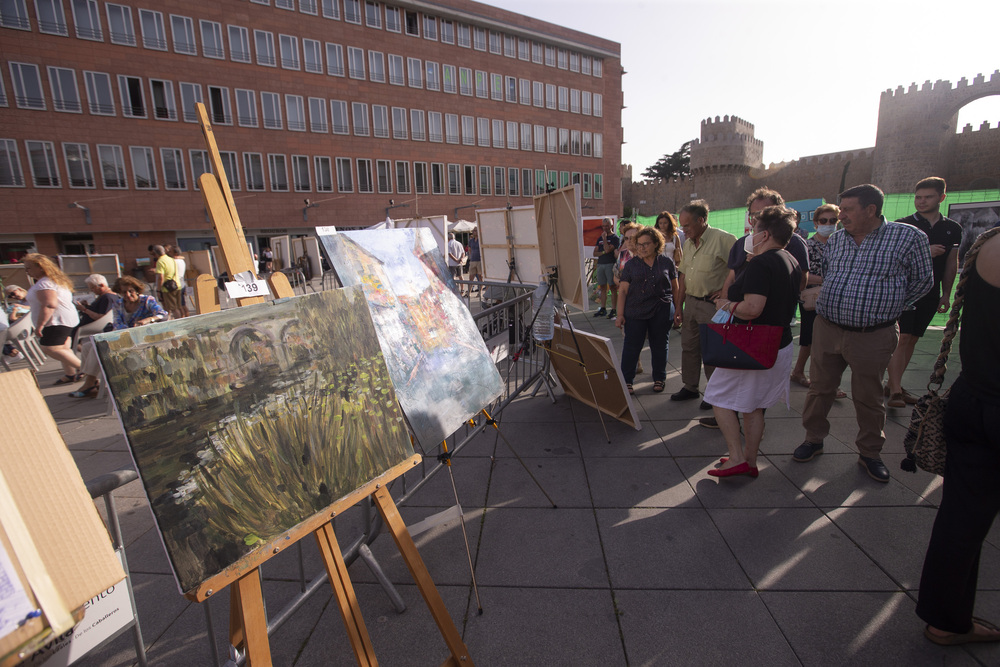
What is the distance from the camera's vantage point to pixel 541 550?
270cm

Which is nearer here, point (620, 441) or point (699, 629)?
point (699, 629)

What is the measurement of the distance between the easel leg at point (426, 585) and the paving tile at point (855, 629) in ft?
4.87

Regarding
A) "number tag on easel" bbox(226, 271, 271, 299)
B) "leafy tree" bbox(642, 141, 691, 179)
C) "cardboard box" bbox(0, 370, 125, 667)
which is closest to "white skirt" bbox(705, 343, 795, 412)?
"number tag on easel" bbox(226, 271, 271, 299)

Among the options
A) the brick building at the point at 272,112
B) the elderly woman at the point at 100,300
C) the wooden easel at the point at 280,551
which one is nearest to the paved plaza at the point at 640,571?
the wooden easel at the point at 280,551

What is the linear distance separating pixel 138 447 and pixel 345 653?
1.45 m

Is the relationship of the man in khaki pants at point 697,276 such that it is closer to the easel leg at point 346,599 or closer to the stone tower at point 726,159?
the easel leg at point 346,599

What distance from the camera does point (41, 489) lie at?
1014mm

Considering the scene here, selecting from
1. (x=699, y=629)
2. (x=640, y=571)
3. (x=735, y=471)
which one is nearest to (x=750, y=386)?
(x=735, y=471)

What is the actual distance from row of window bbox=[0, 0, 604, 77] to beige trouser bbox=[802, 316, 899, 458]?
34403 millimetres

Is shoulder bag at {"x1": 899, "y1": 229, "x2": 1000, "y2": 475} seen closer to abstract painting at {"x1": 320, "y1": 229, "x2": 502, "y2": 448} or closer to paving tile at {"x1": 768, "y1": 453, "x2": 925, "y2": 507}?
paving tile at {"x1": 768, "y1": 453, "x2": 925, "y2": 507}

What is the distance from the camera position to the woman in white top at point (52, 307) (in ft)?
19.2

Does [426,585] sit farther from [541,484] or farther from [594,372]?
[594,372]

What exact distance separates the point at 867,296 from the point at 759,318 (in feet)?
2.59

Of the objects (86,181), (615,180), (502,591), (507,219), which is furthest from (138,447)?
(615,180)
